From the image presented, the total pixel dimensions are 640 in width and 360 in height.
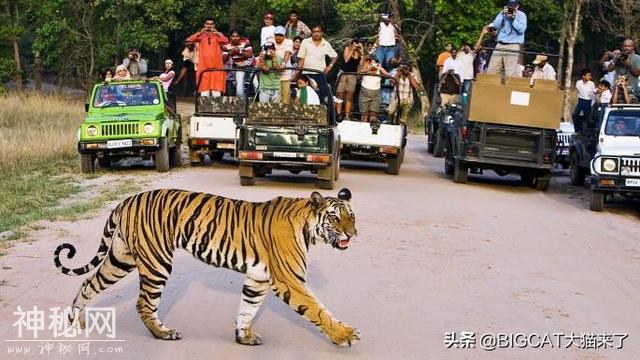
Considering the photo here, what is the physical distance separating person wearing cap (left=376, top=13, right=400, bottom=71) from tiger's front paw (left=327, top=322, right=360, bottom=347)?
17.3 meters

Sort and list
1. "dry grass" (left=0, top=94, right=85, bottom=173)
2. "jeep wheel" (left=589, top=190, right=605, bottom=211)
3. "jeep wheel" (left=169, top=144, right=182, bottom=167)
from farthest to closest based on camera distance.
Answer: "dry grass" (left=0, top=94, right=85, bottom=173) → "jeep wheel" (left=169, top=144, right=182, bottom=167) → "jeep wheel" (left=589, top=190, right=605, bottom=211)

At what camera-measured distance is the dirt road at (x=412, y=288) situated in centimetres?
744

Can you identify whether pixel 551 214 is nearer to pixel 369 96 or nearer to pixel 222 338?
pixel 369 96

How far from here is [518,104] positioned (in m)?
18.4

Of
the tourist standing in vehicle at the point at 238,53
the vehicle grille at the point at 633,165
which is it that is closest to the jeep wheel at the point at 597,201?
the vehicle grille at the point at 633,165

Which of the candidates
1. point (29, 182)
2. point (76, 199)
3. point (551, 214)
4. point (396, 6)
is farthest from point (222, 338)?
point (396, 6)

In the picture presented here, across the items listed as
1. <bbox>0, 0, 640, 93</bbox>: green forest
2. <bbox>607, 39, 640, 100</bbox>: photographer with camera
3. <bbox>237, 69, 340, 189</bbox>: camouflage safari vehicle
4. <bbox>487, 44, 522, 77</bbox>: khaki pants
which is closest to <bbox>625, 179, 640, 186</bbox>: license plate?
<bbox>607, 39, 640, 100</bbox>: photographer with camera

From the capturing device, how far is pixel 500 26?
20.3 metres

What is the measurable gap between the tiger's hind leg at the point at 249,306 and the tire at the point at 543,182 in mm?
12408

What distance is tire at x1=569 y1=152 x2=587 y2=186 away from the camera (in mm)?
19592

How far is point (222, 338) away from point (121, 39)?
3722cm

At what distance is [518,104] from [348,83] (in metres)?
3.63

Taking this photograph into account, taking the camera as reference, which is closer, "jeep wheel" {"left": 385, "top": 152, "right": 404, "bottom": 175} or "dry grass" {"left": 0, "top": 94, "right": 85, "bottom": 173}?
"jeep wheel" {"left": 385, "top": 152, "right": 404, "bottom": 175}

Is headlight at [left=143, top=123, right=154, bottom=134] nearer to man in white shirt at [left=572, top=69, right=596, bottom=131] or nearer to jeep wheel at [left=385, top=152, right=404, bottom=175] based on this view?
jeep wheel at [left=385, top=152, right=404, bottom=175]
